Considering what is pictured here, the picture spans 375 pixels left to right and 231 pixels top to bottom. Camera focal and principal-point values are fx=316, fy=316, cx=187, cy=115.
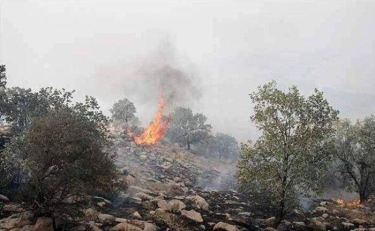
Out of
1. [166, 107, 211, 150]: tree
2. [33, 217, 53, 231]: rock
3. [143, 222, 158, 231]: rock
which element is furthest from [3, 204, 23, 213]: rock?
[166, 107, 211, 150]: tree

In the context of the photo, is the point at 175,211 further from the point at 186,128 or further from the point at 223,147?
the point at 223,147

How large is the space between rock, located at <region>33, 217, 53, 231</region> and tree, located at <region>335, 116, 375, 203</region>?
32859mm

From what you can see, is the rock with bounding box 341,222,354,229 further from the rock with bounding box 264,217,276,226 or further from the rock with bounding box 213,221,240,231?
the rock with bounding box 213,221,240,231

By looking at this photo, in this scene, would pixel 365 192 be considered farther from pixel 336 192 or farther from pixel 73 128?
pixel 73 128

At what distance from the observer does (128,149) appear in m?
54.7

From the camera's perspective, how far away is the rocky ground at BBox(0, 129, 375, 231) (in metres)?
20.3

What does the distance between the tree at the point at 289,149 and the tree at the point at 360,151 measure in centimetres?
1608

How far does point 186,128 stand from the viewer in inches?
3236

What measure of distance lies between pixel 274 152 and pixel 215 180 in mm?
29454

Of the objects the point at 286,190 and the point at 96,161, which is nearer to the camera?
the point at 96,161

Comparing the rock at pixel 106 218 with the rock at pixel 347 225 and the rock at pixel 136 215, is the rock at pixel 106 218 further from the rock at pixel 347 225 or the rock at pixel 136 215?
the rock at pixel 347 225

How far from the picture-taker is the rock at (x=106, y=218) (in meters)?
20.9

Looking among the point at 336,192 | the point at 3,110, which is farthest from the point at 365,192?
the point at 3,110

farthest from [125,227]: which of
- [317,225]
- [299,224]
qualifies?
[317,225]
